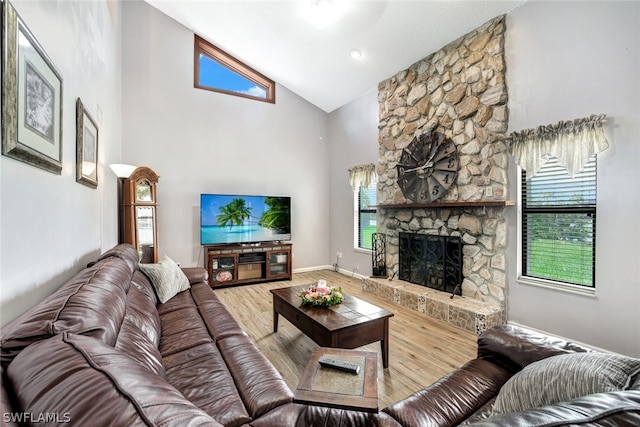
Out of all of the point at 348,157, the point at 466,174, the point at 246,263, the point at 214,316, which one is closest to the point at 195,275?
the point at 214,316

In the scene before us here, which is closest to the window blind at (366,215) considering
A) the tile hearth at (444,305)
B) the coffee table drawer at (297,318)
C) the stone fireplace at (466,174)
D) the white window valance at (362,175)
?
the white window valance at (362,175)

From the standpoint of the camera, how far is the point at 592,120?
7.59ft

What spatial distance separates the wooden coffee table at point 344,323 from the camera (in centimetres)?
198

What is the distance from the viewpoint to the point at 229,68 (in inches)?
198

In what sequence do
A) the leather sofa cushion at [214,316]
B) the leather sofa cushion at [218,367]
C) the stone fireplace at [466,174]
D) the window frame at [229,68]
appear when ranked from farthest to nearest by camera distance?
the window frame at [229,68]
the stone fireplace at [466,174]
the leather sofa cushion at [214,316]
the leather sofa cushion at [218,367]

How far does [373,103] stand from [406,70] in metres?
0.81

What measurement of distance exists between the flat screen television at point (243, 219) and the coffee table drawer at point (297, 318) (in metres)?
2.29

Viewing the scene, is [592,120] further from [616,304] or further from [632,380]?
[632,380]

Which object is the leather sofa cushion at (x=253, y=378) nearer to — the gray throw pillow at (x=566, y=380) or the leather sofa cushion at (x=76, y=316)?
the leather sofa cushion at (x=76, y=316)

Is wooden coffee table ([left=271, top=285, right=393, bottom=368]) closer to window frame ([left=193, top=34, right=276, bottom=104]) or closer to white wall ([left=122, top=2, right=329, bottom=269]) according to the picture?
white wall ([left=122, top=2, right=329, bottom=269])

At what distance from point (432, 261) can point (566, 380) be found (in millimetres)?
2807

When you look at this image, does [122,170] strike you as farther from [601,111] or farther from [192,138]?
[601,111]

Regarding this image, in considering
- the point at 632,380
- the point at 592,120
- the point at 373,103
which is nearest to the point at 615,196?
the point at 592,120

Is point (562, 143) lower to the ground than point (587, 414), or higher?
higher
